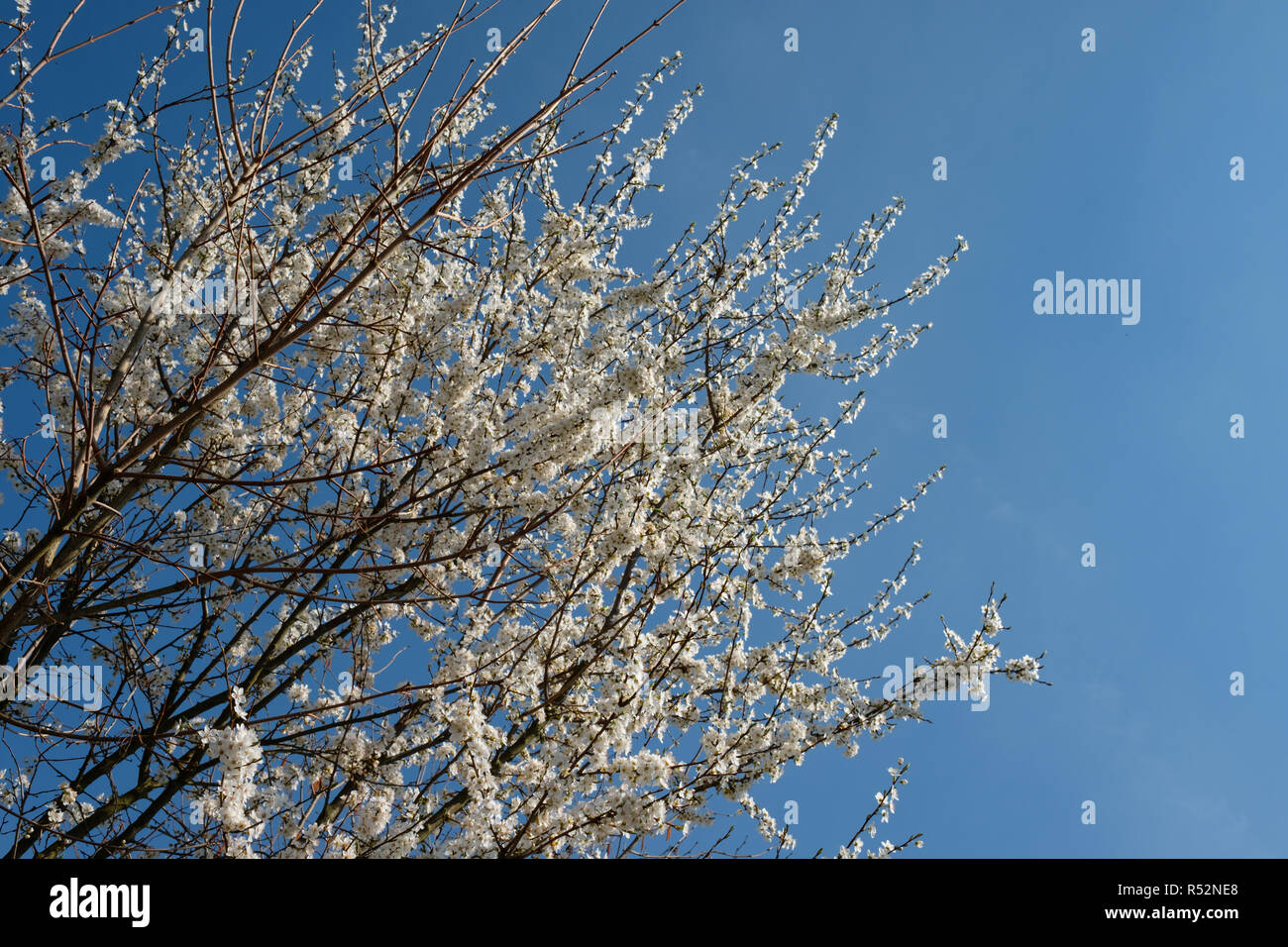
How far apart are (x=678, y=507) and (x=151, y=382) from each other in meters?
3.21

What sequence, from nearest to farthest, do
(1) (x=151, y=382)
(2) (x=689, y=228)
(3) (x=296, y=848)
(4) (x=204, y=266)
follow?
(3) (x=296, y=848), (4) (x=204, y=266), (1) (x=151, y=382), (2) (x=689, y=228)

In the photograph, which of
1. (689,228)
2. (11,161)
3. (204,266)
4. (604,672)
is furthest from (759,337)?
(11,161)

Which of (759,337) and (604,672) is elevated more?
(759,337)

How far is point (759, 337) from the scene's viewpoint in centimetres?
489

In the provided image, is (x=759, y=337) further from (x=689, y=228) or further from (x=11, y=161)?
(x=11, y=161)

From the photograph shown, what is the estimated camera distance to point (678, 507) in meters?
4.38

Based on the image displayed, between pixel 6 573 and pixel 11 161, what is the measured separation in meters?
2.64
